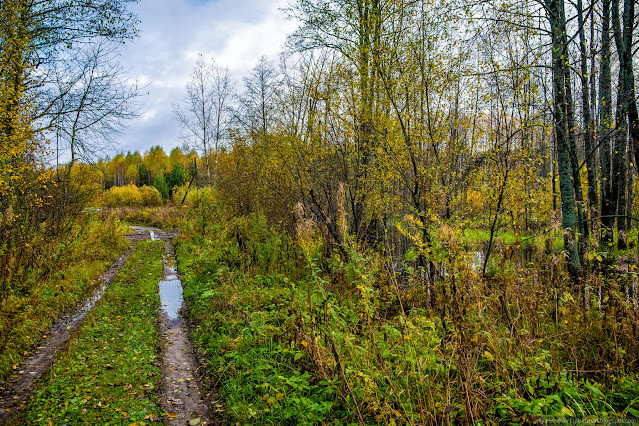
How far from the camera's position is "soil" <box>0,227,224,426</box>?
365 centimetres

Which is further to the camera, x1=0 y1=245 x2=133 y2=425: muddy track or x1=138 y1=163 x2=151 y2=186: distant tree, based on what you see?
x1=138 y1=163 x2=151 y2=186: distant tree

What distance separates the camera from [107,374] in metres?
4.40

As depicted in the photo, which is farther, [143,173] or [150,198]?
[143,173]

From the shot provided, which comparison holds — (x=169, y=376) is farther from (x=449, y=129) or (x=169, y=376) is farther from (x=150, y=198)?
(x=150, y=198)

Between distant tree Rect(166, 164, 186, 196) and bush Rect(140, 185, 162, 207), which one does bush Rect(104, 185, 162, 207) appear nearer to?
bush Rect(140, 185, 162, 207)

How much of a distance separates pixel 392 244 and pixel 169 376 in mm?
4093

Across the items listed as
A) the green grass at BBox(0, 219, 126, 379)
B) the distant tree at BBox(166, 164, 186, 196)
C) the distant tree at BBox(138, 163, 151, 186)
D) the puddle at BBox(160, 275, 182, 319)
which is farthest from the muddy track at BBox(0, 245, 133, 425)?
the distant tree at BBox(138, 163, 151, 186)

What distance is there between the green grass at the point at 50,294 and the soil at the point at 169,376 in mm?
190

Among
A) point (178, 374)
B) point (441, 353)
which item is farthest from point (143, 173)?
point (441, 353)

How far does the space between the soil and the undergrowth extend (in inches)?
9.9

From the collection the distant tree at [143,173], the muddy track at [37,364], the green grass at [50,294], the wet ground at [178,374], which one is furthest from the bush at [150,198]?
the distant tree at [143,173]

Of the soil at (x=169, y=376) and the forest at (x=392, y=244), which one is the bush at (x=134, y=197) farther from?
the soil at (x=169, y=376)

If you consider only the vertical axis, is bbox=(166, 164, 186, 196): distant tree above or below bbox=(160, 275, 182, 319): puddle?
above

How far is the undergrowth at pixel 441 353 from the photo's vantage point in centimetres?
260
